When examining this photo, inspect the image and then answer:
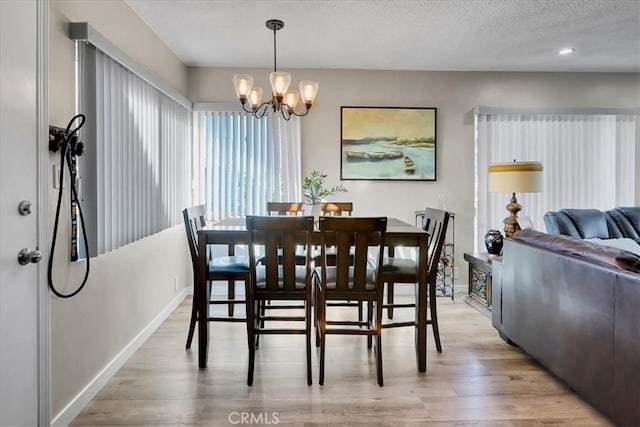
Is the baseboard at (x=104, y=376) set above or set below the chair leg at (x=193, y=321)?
below

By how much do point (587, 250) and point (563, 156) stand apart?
301cm

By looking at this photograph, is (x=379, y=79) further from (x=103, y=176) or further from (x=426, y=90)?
(x=103, y=176)

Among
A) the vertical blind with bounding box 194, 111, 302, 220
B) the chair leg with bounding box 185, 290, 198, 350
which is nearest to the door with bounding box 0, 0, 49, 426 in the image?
the chair leg with bounding box 185, 290, 198, 350

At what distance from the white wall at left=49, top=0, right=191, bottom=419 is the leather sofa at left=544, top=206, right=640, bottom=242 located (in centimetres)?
376

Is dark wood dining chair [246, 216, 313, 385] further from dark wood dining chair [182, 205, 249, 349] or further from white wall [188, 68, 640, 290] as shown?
white wall [188, 68, 640, 290]

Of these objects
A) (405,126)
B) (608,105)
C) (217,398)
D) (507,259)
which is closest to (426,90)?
(405,126)

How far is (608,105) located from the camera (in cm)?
484

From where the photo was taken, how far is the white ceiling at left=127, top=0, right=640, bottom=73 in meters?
3.10

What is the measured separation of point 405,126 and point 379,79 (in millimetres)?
602

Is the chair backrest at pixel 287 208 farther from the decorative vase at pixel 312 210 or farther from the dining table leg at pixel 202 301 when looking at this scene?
the dining table leg at pixel 202 301

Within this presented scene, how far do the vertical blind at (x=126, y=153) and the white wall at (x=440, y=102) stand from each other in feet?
4.00

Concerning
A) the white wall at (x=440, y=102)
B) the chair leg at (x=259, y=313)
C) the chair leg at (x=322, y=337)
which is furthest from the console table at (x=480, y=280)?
the chair leg at (x=259, y=313)

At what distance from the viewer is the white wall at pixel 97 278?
82.0 inches

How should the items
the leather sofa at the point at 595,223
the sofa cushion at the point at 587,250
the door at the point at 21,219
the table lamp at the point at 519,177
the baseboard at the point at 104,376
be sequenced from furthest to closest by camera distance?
the leather sofa at the point at 595,223, the table lamp at the point at 519,177, the baseboard at the point at 104,376, the sofa cushion at the point at 587,250, the door at the point at 21,219
